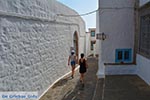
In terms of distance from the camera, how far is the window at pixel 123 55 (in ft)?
30.5

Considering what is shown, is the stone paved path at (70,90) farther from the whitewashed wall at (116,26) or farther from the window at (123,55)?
the window at (123,55)

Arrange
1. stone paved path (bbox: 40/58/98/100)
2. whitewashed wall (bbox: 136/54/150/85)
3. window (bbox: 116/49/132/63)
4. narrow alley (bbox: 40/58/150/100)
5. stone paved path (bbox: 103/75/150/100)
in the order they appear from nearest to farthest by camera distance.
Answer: stone paved path (bbox: 103/75/150/100), narrow alley (bbox: 40/58/150/100), whitewashed wall (bbox: 136/54/150/85), stone paved path (bbox: 40/58/98/100), window (bbox: 116/49/132/63)

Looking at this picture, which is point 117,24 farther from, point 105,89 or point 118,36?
point 105,89

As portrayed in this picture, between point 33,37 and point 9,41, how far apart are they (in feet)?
5.07

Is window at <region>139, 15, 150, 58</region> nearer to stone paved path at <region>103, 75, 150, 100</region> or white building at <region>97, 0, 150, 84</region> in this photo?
white building at <region>97, 0, 150, 84</region>

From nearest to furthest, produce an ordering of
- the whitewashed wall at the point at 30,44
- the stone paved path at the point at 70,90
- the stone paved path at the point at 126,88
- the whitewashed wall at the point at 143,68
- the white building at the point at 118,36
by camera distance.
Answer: the whitewashed wall at the point at 30,44 → the stone paved path at the point at 126,88 → the whitewashed wall at the point at 143,68 → the stone paved path at the point at 70,90 → the white building at the point at 118,36

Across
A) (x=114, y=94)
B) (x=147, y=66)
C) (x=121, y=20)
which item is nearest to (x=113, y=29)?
(x=121, y=20)

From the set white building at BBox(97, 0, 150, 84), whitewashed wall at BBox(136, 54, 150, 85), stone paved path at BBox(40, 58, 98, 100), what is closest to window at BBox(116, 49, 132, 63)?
white building at BBox(97, 0, 150, 84)

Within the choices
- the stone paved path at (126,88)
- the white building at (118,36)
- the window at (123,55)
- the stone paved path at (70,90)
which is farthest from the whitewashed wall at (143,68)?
the stone paved path at (70,90)

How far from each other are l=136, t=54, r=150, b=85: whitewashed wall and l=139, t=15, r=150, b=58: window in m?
0.23

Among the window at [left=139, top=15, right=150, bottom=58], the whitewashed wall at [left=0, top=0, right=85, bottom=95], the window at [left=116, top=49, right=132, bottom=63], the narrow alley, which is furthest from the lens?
the window at [left=116, top=49, right=132, bottom=63]

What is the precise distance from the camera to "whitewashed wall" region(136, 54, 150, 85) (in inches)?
287

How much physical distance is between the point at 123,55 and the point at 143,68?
1611 mm

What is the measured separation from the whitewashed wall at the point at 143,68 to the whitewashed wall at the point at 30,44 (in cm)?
376
